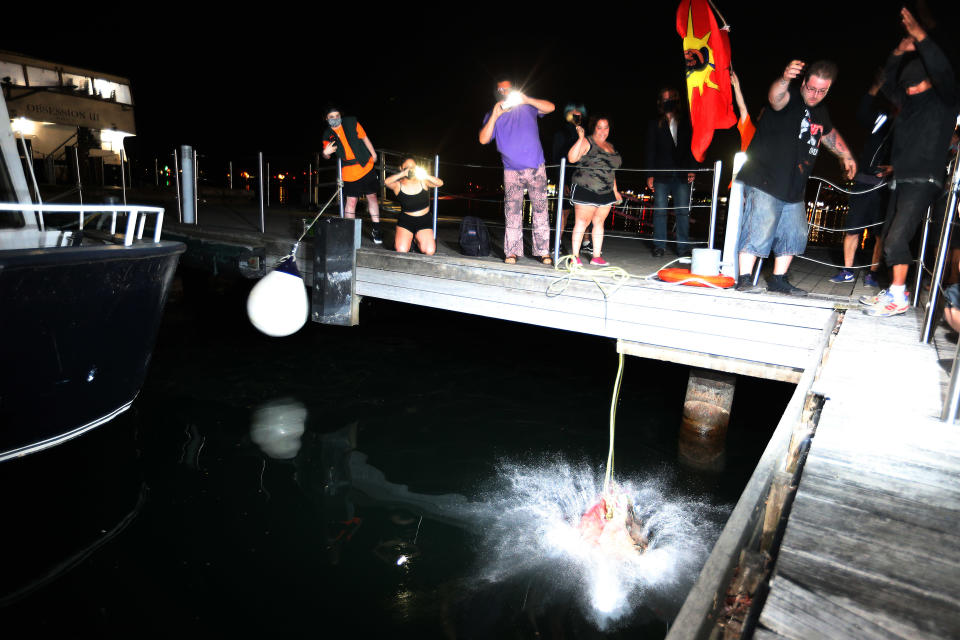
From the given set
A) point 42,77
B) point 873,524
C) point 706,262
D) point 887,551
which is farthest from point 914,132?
point 42,77

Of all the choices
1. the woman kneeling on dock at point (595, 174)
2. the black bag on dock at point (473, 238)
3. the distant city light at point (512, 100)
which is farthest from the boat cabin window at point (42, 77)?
the woman kneeling on dock at point (595, 174)

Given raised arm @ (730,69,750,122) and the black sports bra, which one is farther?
the black sports bra

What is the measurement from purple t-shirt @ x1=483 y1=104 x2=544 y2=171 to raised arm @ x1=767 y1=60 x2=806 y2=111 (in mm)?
2013

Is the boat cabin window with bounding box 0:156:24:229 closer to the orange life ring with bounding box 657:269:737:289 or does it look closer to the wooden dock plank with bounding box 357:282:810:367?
the wooden dock plank with bounding box 357:282:810:367

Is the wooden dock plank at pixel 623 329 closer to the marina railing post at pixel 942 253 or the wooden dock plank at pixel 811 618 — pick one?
the marina railing post at pixel 942 253

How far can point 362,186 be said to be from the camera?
21.8 feet

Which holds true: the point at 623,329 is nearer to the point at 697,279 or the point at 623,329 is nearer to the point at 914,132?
the point at 697,279

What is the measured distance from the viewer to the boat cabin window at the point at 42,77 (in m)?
16.5

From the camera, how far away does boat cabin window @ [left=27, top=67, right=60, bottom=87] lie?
16.5 m

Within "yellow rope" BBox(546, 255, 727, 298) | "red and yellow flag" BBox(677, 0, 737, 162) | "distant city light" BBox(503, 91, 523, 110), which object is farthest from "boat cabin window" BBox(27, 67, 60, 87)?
"red and yellow flag" BBox(677, 0, 737, 162)

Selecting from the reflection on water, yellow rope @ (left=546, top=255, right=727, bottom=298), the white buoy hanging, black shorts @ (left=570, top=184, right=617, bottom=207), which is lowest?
the reflection on water

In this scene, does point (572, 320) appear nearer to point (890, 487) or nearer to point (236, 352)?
point (890, 487)

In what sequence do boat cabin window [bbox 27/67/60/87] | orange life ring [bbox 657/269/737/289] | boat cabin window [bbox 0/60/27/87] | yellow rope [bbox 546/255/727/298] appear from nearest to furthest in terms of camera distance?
orange life ring [bbox 657/269/737/289]
yellow rope [bbox 546/255/727/298]
boat cabin window [bbox 0/60/27/87]
boat cabin window [bbox 27/67/60/87]

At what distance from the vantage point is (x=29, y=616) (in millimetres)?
2680
